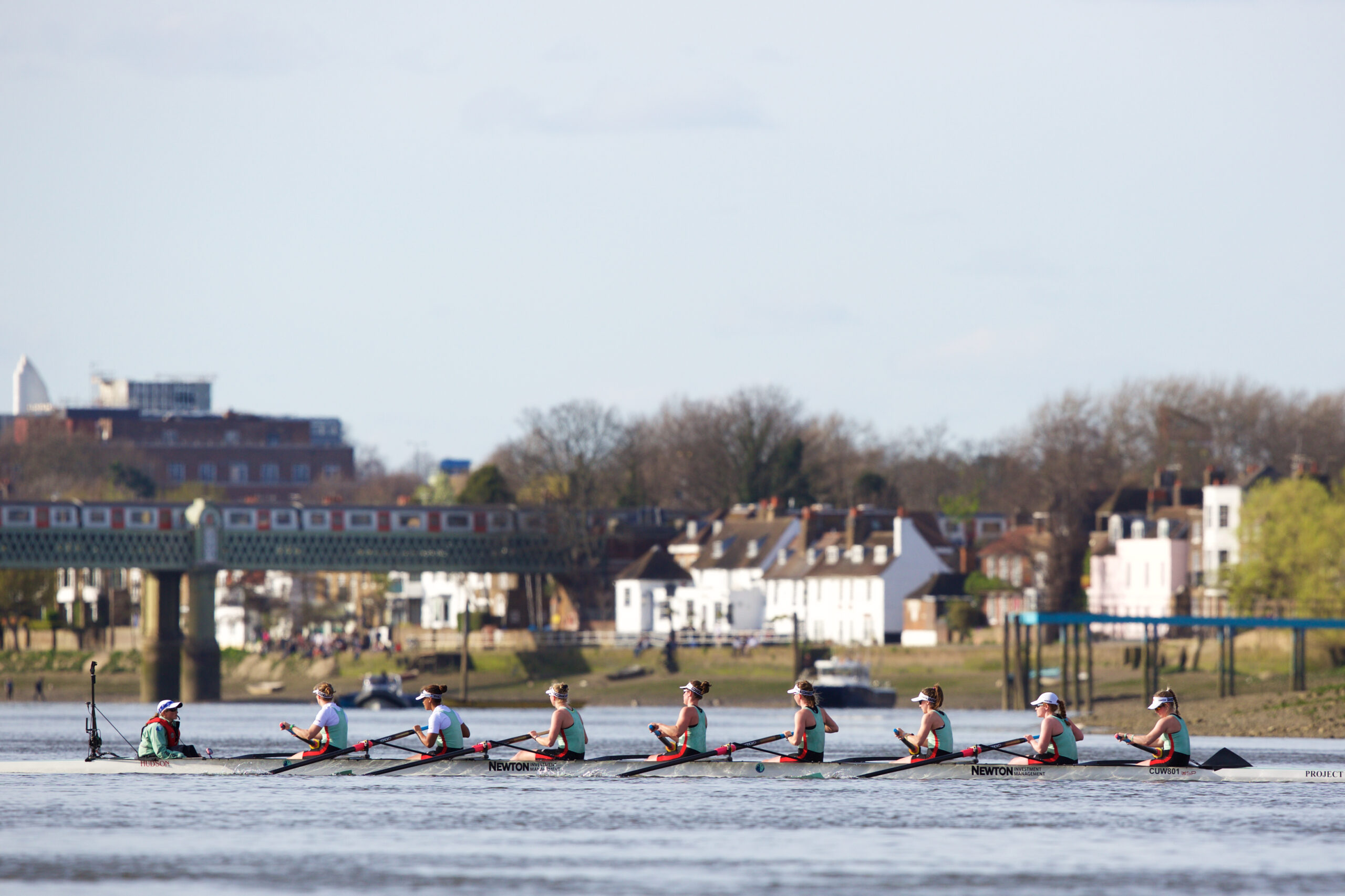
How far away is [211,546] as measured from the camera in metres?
110

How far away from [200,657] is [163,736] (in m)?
67.9

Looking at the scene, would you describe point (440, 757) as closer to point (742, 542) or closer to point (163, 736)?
point (163, 736)

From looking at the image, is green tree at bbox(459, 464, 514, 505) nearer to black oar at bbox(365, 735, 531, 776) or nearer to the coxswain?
the coxswain

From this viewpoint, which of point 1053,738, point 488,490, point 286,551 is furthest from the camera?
point 488,490

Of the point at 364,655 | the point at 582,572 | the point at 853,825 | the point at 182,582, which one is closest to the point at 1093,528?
the point at 582,572

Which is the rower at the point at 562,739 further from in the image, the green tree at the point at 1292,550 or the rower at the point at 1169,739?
the green tree at the point at 1292,550

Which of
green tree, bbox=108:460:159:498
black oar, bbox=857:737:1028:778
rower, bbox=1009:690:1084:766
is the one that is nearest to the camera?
rower, bbox=1009:690:1084:766

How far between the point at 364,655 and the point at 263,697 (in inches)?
362

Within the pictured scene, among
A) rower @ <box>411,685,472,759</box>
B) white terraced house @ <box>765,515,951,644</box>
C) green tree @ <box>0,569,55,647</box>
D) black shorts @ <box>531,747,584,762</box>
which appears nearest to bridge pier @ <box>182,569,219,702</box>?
white terraced house @ <box>765,515,951,644</box>

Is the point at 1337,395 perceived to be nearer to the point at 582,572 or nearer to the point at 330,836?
the point at 582,572

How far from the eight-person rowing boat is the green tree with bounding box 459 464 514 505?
95.4 metres

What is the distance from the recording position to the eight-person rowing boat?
35.7 metres

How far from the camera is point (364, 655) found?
398ft

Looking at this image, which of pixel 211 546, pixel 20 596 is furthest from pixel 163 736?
pixel 20 596
